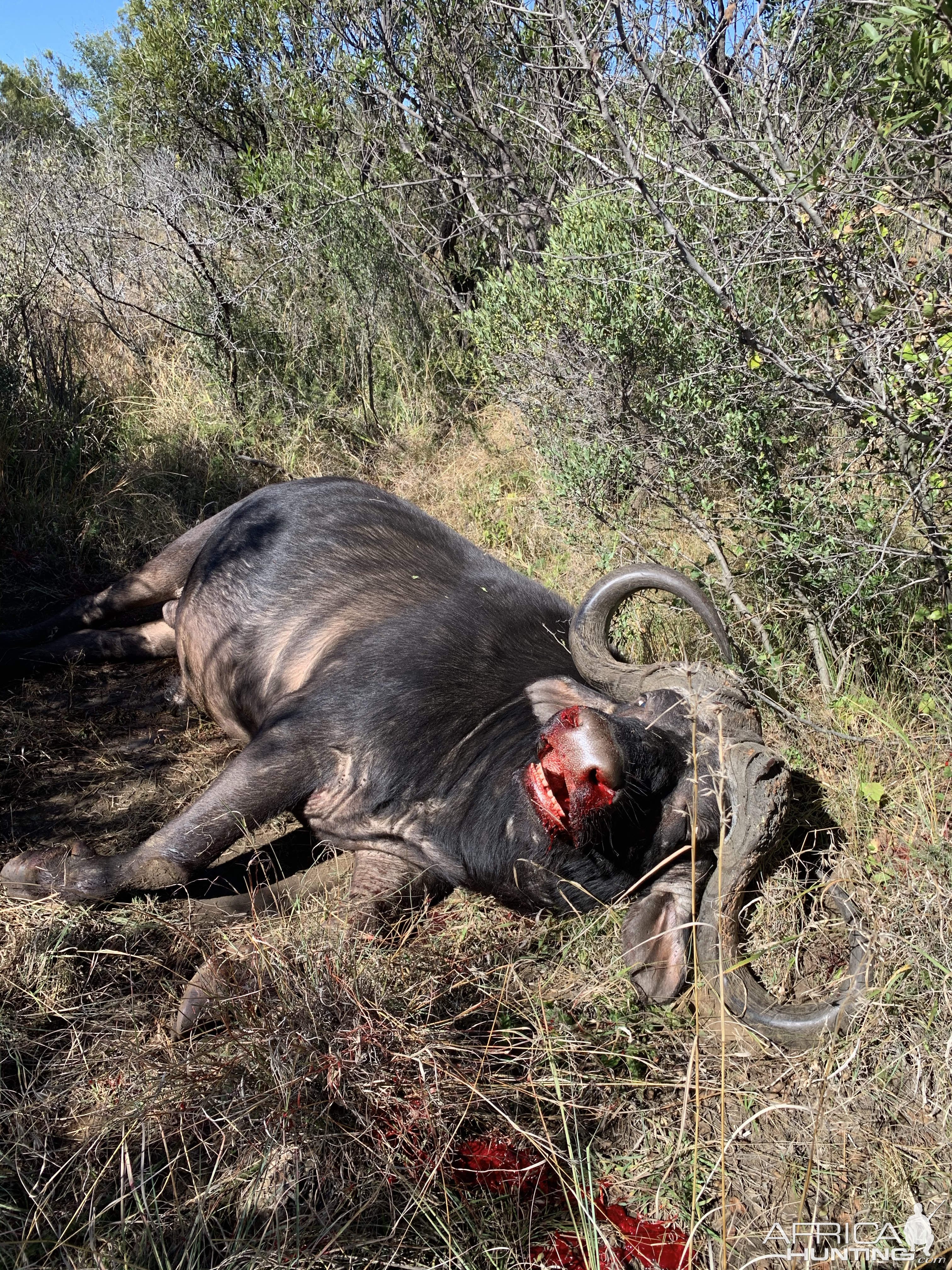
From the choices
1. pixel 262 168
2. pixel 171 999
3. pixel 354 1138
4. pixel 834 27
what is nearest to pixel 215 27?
pixel 262 168

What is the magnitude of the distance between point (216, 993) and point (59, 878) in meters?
0.76

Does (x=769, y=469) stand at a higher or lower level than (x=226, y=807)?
higher

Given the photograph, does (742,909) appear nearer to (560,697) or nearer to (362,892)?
(560,697)

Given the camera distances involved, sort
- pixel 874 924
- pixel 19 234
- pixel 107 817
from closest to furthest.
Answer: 1. pixel 874 924
2. pixel 107 817
3. pixel 19 234

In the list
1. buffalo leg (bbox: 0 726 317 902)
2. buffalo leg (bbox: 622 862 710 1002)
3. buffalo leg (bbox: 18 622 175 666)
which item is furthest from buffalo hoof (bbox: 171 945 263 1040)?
buffalo leg (bbox: 18 622 175 666)

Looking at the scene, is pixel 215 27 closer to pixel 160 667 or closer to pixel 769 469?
pixel 160 667

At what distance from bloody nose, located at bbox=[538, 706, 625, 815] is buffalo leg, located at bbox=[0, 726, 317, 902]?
1020mm

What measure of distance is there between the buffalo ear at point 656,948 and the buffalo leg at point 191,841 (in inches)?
47.7

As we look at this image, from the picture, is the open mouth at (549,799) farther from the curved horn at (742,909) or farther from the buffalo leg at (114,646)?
the buffalo leg at (114,646)

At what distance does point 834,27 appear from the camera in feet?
13.2

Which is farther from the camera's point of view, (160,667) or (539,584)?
(160,667)

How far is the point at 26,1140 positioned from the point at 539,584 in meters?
2.67

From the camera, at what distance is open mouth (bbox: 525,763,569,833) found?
276 cm

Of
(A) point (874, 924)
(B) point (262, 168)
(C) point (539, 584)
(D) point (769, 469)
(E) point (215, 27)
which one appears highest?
(E) point (215, 27)
